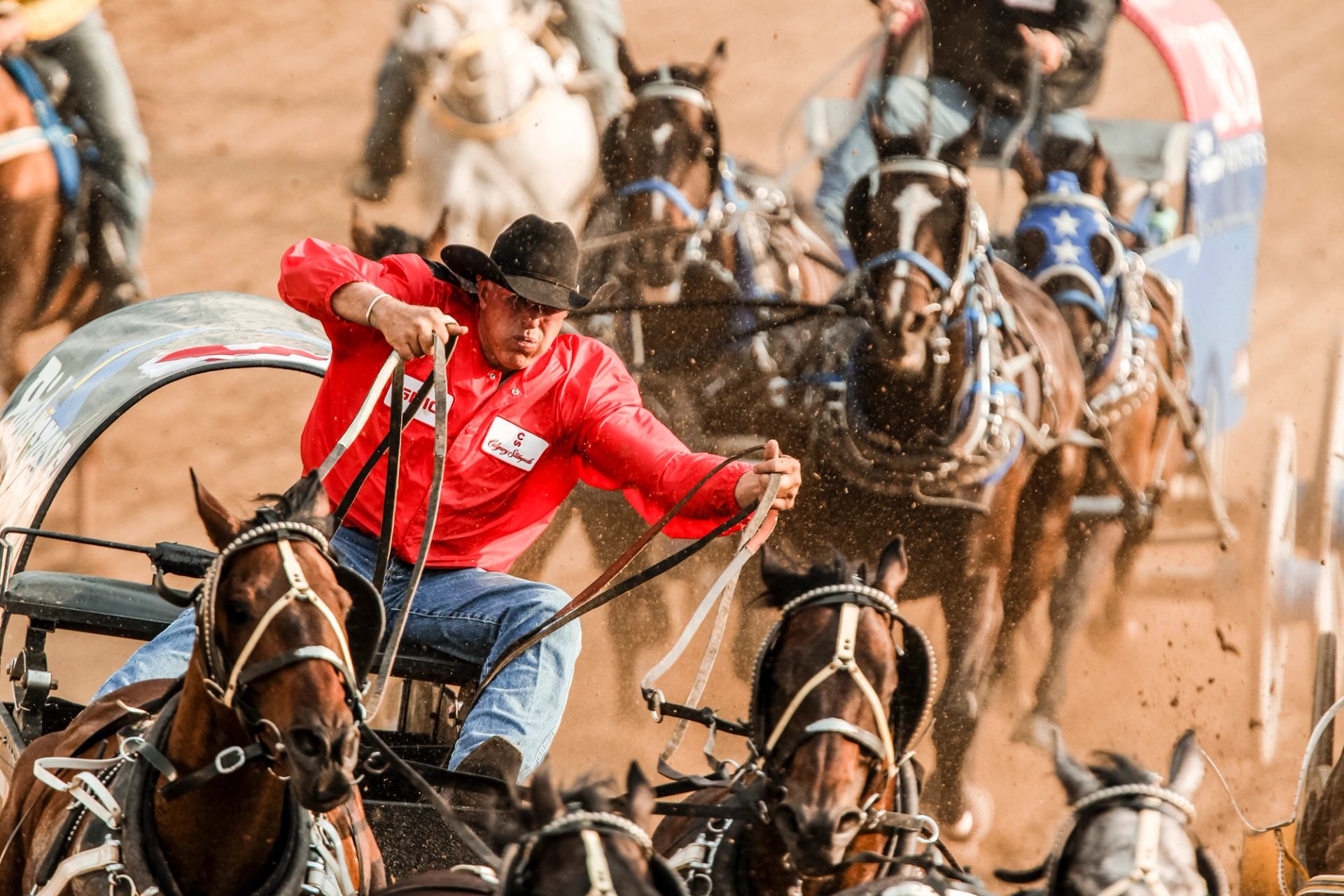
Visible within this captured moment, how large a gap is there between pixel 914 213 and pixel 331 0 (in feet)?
11.8

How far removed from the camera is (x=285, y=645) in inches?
87.7

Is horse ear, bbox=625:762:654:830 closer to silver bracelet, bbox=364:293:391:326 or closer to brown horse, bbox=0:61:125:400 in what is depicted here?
silver bracelet, bbox=364:293:391:326

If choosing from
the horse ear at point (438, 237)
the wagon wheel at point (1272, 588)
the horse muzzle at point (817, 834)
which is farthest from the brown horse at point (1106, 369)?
the horse muzzle at point (817, 834)

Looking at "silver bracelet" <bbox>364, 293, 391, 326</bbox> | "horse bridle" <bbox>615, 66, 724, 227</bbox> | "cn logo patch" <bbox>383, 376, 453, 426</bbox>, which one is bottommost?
"horse bridle" <bbox>615, 66, 724, 227</bbox>

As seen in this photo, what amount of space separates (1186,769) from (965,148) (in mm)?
4264

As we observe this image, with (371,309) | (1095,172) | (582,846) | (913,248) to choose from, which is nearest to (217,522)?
A: (371,309)

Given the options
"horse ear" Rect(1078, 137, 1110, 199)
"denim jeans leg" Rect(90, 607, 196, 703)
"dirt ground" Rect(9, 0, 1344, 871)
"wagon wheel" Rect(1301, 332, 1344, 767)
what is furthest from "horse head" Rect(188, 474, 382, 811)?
"horse ear" Rect(1078, 137, 1110, 199)

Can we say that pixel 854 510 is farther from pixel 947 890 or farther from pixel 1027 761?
pixel 947 890

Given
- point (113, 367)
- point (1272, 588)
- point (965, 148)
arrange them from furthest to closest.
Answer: point (1272, 588) → point (965, 148) → point (113, 367)

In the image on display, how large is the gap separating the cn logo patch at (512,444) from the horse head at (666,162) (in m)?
2.73

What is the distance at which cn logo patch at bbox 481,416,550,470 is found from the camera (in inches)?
135

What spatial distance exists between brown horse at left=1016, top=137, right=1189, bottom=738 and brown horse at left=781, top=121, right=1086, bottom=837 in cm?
22

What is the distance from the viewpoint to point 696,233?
6.14 m

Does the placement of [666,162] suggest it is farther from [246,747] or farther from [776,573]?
[246,747]
